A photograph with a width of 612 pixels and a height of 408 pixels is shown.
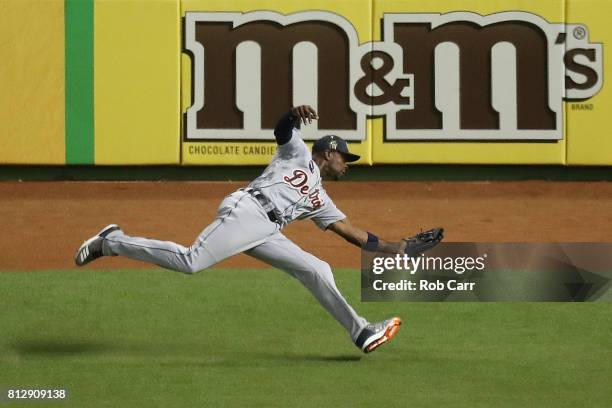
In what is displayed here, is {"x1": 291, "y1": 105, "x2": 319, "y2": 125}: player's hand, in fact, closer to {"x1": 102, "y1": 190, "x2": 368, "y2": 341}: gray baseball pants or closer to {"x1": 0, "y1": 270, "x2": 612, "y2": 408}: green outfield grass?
{"x1": 102, "y1": 190, "x2": 368, "y2": 341}: gray baseball pants

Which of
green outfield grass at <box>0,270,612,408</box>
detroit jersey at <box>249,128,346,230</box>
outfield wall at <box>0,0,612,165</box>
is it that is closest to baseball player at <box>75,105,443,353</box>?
detroit jersey at <box>249,128,346,230</box>

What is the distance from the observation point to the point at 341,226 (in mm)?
9156

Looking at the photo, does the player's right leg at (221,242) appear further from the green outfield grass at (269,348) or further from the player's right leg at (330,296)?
the green outfield grass at (269,348)

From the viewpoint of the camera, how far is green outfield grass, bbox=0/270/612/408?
7895 millimetres

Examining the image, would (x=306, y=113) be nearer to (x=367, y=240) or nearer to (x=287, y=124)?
(x=287, y=124)

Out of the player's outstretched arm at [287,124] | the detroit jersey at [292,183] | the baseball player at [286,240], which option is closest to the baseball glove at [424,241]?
the baseball player at [286,240]

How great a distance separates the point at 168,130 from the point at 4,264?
207 inches

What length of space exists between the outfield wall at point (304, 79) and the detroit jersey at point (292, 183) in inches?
345

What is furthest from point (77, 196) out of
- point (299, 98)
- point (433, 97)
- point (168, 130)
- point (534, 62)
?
point (534, 62)

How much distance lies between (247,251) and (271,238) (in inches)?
7.4

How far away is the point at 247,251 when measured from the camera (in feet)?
29.2

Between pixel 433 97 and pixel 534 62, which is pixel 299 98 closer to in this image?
pixel 433 97

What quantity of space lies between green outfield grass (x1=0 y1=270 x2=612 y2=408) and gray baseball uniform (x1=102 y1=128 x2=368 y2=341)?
0.57m

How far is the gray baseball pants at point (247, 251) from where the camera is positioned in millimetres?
8766
